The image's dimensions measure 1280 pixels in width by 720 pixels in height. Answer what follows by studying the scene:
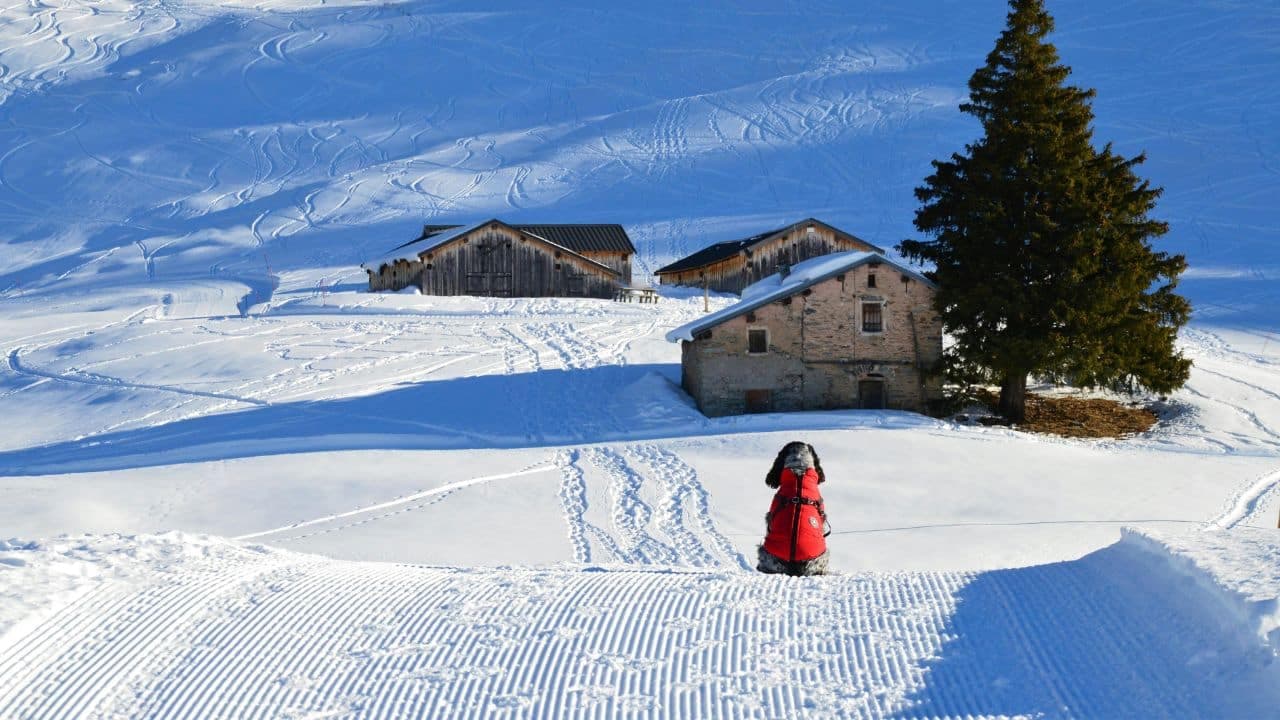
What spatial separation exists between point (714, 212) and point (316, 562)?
67.4 m

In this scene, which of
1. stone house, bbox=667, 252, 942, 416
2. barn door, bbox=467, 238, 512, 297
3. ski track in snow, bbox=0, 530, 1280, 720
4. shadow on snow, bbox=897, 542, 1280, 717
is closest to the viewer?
shadow on snow, bbox=897, 542, 1280, 717

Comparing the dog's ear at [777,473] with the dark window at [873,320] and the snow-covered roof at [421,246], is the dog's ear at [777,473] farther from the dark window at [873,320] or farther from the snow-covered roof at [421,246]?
the snow-covered roof at [421,246]

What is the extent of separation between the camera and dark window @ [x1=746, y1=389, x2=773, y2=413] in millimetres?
30859

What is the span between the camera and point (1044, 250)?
29.3 metres

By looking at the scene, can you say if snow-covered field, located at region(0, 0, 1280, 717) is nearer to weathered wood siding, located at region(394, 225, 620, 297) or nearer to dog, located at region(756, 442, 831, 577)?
dog, located at region(756, 442, 831, 577)

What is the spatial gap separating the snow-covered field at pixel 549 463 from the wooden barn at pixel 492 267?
4.03 meters

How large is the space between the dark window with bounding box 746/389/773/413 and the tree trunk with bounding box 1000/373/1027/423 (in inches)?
222

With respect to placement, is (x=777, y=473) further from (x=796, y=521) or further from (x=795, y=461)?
(x=796, y=521)

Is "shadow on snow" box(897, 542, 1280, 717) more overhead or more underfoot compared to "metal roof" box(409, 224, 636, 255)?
more underfoot

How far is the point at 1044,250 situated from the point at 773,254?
2784 centimetres

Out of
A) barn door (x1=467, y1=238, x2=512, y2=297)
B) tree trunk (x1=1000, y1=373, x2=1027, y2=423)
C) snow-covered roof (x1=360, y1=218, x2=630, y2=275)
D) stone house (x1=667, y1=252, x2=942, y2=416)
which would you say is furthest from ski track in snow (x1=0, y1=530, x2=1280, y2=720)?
barn door (x1=467, y1=238, x2=512, y2=297)

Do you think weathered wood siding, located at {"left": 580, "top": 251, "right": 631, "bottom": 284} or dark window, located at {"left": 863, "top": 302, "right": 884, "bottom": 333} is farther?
weathered wood siding, located at {"left": 580, "top": 251, "right": 631, "bottom": 284}

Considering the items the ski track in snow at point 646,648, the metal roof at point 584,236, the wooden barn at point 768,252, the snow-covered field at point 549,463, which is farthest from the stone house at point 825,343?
the metal roof at point 584,236

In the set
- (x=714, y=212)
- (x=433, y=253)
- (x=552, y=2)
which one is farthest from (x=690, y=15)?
(x=433, y=253)
